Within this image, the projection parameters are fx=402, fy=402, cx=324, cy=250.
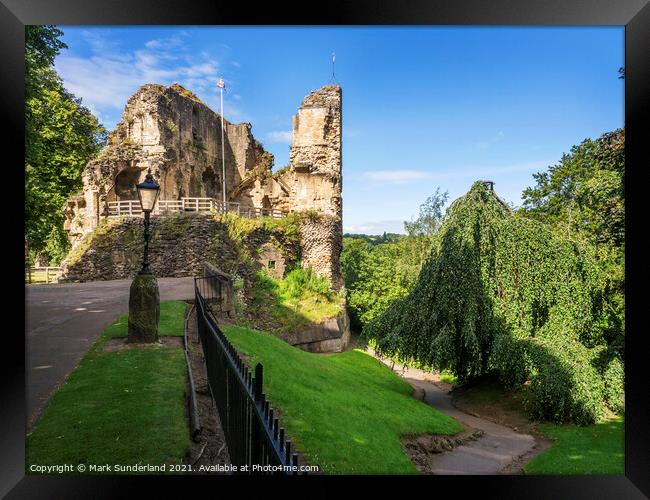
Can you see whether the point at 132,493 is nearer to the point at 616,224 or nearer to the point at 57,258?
the point at 616,224

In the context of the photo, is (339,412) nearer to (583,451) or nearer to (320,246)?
(583,451)

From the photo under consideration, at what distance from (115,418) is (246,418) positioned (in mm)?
1981

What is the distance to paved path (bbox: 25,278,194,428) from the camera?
497cm

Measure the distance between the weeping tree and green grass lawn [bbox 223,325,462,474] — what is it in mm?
1988

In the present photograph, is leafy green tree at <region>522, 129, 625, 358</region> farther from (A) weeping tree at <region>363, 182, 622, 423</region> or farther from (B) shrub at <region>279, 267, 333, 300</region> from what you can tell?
(B) shrub at <region>279, 267, 333, 300</region>

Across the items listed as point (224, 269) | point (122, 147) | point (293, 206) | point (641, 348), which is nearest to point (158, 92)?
point (122, 147)

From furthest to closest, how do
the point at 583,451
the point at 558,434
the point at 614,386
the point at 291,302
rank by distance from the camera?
the point at 291,302 < the point at 614,386 < the point at 558,434 < the point at 583,451

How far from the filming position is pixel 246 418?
2.99m

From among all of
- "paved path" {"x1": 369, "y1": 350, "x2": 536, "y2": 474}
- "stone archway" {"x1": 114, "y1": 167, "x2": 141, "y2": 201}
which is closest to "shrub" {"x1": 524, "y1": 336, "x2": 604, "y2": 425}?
"paved path" {"x1": 369, "y1": 350, "x2": 536, "y2": 474}

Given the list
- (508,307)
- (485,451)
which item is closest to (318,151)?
(508,307)
